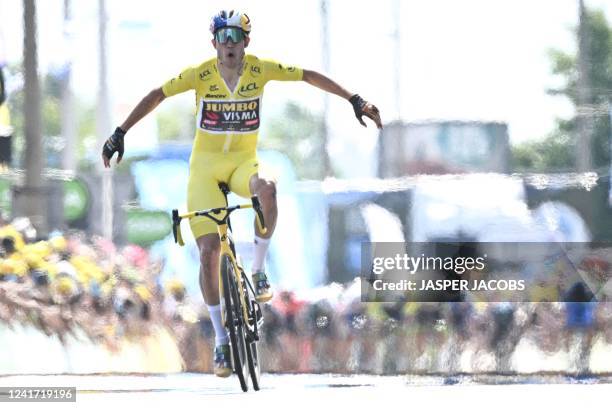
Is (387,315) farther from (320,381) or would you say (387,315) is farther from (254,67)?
(254,67)

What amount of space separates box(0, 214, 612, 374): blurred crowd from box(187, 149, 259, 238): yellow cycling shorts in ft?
3.84

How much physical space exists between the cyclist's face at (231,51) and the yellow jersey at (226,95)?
6 centimetres

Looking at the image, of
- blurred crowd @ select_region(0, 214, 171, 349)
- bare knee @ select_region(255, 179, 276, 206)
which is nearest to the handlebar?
bare knee @ select_region(255, 179, 276, 206)

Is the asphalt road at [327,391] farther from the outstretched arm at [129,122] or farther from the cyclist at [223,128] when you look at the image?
the outstretched arm at [129,122]

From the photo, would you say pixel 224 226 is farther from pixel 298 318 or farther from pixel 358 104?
pixel 298 318

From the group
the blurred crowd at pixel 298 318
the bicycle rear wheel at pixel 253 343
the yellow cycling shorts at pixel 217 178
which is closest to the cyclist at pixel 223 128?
the yellow cycling shorts at pixel 217 178

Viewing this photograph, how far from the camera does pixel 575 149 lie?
589 inches

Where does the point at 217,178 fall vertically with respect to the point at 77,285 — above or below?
above

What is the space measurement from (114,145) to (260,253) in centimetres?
121

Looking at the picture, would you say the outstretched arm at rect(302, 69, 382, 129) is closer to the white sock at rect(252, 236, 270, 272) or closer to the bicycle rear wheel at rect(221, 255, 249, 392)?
the white sock at rect(252, 236, 270, 272)

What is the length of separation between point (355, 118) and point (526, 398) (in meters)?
2.23

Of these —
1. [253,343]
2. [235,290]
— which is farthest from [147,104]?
Result: [253,343]

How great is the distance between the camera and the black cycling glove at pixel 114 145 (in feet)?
44.6

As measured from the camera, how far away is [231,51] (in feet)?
45.1
